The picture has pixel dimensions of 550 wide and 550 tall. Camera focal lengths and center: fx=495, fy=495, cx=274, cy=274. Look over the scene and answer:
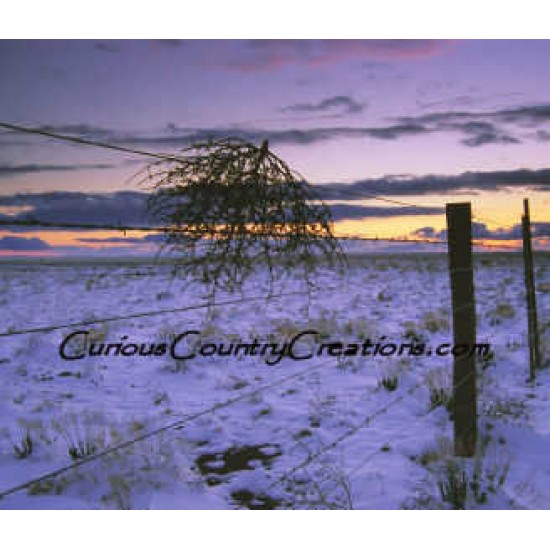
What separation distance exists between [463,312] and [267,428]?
7.07 ft

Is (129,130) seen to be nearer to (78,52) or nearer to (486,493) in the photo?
(78,52)

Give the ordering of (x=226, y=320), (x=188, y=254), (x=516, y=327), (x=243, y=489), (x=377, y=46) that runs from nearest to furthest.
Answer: (x=188, y=254)
(x=243, y=489)
(x=377, y=46)
(x=516, y=327)
(x=226, y=320)

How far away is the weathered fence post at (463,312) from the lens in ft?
12.7

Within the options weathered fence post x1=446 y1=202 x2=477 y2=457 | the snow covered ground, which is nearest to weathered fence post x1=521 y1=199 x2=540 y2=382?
the snow covered ground

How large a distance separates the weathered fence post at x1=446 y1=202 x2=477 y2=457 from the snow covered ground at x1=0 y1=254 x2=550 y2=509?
17 cm

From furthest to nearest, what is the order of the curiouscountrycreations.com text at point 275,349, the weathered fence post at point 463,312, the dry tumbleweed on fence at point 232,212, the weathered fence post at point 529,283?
the curiouscountrycreations.com text at point 275,349 < the weathered fence post at point 529,283 < the weathered fence post at point 463,312 < the dry tumbleweed on fence at point 232,212

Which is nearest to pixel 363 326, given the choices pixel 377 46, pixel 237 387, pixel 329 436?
pixel 237 387

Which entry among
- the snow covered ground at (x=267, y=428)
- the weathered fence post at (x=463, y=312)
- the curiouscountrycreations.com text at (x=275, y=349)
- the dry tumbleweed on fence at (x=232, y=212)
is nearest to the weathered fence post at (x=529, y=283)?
the snow covered ground at (x=267, y=428)

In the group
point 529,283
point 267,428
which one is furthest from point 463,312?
point 529,283

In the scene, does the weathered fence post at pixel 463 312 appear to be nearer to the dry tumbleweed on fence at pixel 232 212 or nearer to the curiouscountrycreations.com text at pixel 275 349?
the dry tumbleweed on fence at pixel 232 212

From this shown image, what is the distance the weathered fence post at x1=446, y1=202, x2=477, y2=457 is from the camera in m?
3.87

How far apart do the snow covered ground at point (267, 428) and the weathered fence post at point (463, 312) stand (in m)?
0.17

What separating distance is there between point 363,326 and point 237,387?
14.0ft

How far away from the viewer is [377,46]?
13.8 ft
